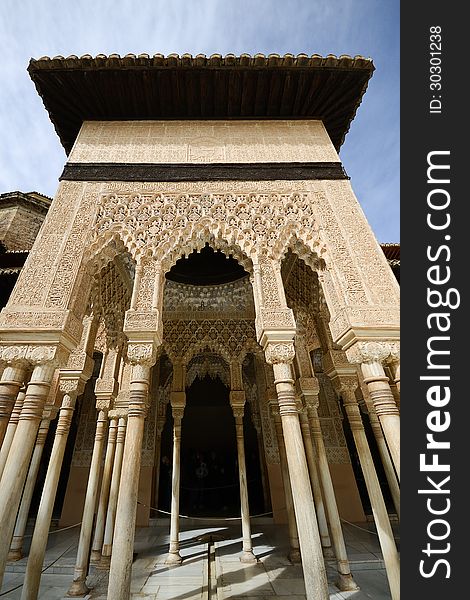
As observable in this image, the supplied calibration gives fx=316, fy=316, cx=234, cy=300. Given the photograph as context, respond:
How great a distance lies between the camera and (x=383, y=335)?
10.5 feet

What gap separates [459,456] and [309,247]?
2659 millimetres

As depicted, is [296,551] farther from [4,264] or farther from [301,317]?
[4,264]

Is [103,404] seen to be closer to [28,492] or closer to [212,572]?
[28,492]

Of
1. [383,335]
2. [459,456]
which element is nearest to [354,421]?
[383,335]

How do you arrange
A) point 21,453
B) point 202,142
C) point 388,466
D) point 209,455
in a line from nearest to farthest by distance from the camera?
point 21,453
point 388,466
point 202,142
point 209,455

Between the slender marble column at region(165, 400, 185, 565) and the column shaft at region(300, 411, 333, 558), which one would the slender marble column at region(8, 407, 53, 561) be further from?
the column shaft at region(300, 411, 333, 558)

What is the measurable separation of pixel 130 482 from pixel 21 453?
987 millimetres

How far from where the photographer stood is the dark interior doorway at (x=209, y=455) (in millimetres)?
9251

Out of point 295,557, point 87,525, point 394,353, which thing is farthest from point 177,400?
point 394,353

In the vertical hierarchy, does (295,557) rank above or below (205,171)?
below

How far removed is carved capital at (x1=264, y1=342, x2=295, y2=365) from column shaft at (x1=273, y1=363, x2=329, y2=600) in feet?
0.18

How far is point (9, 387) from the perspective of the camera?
9.64 feet

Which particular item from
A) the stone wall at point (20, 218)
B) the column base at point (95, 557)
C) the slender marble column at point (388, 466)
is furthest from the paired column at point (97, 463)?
the stone wall at point (20, 218)

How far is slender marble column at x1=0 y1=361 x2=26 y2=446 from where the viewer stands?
9.45 ft
